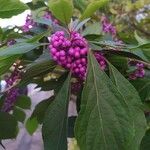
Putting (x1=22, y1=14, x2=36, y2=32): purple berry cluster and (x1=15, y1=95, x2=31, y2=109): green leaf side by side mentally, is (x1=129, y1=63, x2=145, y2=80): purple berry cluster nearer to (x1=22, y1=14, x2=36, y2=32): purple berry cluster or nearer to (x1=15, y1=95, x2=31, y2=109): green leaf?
(x1=22, y1=14, x2=36, y2=32): purple berry cluster

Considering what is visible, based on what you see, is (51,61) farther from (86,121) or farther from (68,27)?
(86,121)

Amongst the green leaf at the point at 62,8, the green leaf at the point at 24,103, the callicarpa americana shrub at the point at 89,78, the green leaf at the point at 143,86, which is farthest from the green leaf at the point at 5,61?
the green leaf at the point at 24,103

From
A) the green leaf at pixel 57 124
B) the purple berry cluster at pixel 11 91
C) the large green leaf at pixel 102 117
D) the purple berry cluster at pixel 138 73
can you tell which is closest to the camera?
the large green leaf at pixel 102 117

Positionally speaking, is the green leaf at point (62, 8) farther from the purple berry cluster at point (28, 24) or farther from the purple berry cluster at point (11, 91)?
the purple berry cluster at point (28, 24)

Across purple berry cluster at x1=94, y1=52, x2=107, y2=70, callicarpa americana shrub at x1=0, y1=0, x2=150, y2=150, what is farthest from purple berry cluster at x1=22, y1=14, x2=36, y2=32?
purple berry cluster at x1=94, y1=52, x2=107, y2=70

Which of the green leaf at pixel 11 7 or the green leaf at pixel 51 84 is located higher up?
the green leaf at pixel 11 7

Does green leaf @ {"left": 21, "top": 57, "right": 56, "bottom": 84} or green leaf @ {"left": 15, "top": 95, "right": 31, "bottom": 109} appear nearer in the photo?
green leaf @ {"left": 21, "top": 57, "right": 56, "bottom": 84}
